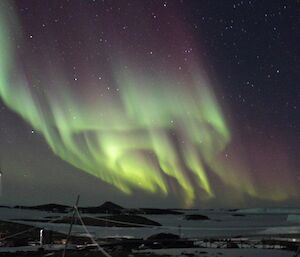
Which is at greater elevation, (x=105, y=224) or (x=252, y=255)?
(x=105, y=224)

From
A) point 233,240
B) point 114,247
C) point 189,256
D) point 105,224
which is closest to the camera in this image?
point 189,256

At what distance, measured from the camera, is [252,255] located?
139 feet

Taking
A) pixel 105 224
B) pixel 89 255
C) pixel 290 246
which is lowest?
pixel 89 255

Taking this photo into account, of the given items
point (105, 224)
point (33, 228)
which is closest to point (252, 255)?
point (33, 228)

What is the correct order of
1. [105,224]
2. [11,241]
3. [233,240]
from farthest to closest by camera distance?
1. [105,224]
2. [233,240]
3. [11,241]

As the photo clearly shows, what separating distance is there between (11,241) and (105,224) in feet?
196

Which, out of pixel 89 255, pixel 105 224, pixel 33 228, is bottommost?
pixel 89 255

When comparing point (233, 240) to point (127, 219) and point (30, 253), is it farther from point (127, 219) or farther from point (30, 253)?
point (127, 219)

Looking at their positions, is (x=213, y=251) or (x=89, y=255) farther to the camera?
(x=213, y=251)

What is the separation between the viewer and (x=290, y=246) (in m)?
46.2

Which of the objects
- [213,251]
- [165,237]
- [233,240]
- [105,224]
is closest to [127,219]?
[105,224]

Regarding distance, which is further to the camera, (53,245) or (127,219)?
(127,219)

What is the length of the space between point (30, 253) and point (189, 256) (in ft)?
42.2

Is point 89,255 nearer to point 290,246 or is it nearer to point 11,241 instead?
point 11,241
